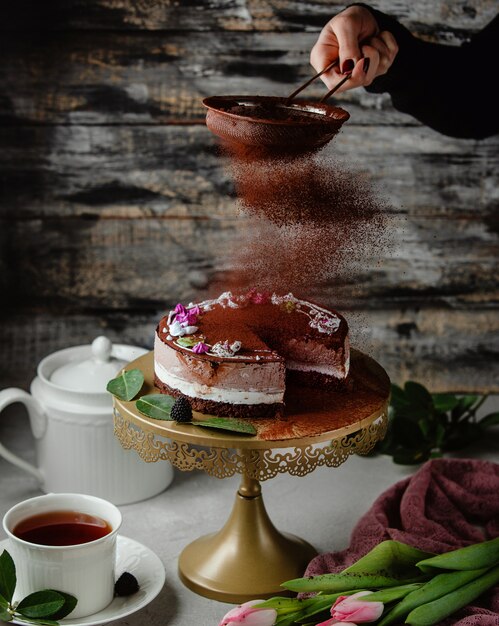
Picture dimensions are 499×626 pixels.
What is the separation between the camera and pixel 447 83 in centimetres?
189

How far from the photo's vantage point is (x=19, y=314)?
235 cm

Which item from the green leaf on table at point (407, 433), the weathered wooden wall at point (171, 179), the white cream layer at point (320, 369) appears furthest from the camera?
the weathered wooden wall at point (171, 179)

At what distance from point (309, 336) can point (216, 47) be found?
3.04 ft

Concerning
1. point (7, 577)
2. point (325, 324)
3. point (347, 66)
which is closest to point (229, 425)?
point (325, 324)

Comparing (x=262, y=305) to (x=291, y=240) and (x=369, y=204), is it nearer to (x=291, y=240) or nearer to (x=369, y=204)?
(x=291, y=240)

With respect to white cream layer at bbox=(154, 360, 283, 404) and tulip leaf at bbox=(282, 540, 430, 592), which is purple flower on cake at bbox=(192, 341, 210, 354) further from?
tulip leaf at bbox=(282, 540, 430, 592)

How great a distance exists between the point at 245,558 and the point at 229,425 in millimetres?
306

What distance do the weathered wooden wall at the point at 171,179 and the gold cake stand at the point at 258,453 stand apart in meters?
0.56

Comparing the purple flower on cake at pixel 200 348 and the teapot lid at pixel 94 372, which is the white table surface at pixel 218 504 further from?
the purple flower on cake at pixel 200 348

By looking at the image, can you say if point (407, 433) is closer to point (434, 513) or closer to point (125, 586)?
point (434, 513)

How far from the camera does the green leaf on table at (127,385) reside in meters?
1.50

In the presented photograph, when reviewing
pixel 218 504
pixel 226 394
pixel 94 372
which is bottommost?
pixel 218 504

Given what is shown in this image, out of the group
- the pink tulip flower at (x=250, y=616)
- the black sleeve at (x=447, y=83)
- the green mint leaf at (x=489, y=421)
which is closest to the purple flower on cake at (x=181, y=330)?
the pink tulip flower at (x=250, y=616)

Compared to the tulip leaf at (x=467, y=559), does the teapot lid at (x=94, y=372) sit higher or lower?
higher
